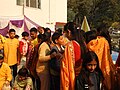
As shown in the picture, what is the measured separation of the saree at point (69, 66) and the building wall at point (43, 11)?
34.7 feet

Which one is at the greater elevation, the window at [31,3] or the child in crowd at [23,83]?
the window at [31,3]

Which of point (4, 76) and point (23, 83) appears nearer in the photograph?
point (23, 83)

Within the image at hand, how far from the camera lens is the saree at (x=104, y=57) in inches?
245

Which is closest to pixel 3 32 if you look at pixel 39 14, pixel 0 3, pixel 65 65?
pixel 0 3

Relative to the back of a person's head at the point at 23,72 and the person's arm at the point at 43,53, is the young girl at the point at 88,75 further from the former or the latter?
the back of a person's head at the point at 23,72

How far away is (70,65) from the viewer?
5504 millimetres

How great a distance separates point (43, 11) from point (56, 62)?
42.5 ft

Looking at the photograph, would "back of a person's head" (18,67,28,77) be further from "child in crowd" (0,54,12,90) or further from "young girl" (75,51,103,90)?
"young girl" (75,51,103,90)

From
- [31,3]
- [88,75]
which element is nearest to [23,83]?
[88,75]

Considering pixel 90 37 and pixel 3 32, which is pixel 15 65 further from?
pixel 3 32

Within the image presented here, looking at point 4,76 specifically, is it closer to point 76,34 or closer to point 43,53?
point 43,53

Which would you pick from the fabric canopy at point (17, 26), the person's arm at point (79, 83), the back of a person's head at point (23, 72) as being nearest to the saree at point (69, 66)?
the person's arm at point (79, 83)

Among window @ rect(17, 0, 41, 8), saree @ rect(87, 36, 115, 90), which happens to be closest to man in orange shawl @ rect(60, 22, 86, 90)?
saree @ rect(87, 36, 115, 90)

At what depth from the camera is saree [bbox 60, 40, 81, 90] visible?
548 centimetres
